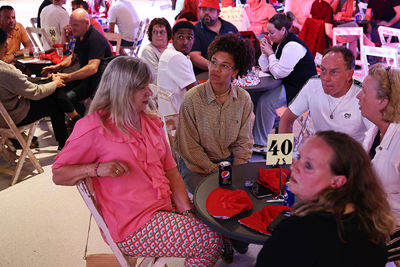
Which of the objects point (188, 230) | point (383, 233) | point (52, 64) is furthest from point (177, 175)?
point (52, 64)

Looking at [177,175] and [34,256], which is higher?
[177,175]

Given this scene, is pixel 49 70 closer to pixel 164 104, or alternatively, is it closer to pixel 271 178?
pixel 164 104

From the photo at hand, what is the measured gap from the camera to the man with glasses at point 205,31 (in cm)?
474

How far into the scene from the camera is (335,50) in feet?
9.13

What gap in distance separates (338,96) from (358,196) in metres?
1.61

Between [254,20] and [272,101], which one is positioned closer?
[272,101]

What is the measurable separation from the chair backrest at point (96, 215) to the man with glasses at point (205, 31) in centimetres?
300

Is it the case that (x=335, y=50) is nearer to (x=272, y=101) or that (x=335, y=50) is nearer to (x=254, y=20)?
(x=272, y=101)

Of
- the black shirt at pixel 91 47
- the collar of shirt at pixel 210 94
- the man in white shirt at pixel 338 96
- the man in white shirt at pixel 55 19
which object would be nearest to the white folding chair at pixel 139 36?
the man in white shirt at pixel 55 19

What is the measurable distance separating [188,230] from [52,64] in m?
3.96

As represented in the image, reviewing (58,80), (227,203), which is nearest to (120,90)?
(227,203)

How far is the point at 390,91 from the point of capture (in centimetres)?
219

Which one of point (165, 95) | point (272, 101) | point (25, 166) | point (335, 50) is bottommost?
point (25, 166)

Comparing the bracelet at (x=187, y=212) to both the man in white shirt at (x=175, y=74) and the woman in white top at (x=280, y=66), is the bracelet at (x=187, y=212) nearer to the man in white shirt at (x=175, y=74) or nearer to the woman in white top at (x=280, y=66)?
the man in white shirt at (x=175, y=74)
